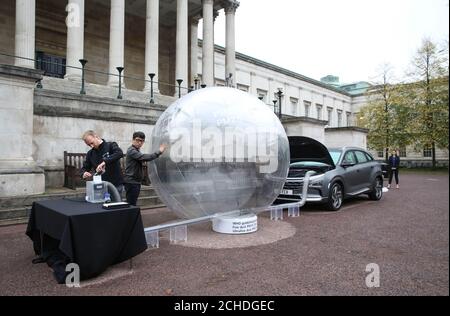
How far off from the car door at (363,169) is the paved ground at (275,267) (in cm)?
394

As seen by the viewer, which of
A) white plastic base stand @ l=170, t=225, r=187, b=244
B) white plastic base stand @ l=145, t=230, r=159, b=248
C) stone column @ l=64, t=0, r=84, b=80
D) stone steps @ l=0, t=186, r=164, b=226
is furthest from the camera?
stone column @ l=64, t=0, r=84, b=80

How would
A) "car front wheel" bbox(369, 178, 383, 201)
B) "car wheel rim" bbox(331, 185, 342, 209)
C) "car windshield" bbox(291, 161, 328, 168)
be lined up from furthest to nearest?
"car front wheel" bbox(369, 178, 383, 201)
"car windshield" bbox(291, 161, 328, 168)
"car wheel rim" bbox(331, 185, 342, 209)

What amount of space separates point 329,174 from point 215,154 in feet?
Answer: 16.2

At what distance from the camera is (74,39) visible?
1936cm

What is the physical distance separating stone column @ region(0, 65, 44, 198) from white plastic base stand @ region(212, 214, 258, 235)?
5277 mm

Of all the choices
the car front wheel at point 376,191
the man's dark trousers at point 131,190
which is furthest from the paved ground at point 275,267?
the car front wheel at point 376,191

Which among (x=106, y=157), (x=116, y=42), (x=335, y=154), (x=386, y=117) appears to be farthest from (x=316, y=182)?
(x=386, y=117)

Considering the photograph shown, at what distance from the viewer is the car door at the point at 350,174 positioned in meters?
10.0

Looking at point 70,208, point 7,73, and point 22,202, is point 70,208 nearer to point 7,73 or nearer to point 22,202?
point 22,202

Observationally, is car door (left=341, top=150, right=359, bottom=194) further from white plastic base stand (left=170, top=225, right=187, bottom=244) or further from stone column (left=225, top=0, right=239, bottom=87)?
stone column (left=225, top=0, right=239, bottom=87)

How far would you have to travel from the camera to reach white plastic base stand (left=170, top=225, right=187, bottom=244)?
19.8 feet
